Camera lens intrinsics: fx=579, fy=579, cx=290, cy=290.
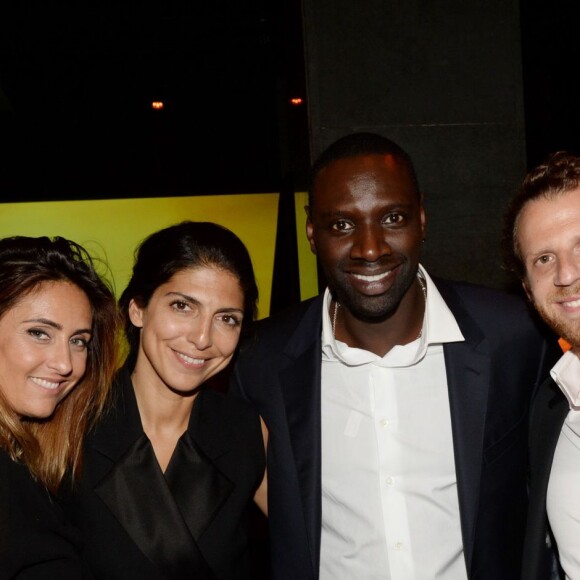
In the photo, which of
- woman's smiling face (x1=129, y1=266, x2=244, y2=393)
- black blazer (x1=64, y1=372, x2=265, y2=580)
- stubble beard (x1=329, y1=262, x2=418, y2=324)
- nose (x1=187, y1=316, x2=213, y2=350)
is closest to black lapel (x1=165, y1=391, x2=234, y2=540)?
black blazer (x1=64, y1=372, x2=265, y2=580)

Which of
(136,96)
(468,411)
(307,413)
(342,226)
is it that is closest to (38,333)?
(307,413)

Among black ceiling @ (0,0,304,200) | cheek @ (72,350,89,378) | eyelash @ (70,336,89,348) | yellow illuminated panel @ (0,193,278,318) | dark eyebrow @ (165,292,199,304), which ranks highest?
black ceiling @ (0,0,304,200)

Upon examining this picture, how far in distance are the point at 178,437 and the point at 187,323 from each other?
0.41 meters

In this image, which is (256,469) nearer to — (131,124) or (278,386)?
(278,386)

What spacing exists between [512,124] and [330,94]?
3.69 feet

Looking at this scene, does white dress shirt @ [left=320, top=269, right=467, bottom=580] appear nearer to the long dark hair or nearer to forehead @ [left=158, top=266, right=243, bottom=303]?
forehead @ [left=158, top=266, right=243, bottom=303]

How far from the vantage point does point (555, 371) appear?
1.80m

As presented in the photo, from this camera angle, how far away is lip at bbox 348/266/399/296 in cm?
193

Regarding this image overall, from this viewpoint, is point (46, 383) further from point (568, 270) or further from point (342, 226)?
point (568, 270)

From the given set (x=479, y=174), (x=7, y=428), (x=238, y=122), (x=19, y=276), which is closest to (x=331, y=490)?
(x=7, y=428)

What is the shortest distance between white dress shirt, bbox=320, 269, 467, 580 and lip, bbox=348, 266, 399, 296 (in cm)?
19

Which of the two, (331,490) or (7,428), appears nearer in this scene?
(7,428)

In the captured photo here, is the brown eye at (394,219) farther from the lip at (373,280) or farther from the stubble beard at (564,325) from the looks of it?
the stubble beard at (564,325)

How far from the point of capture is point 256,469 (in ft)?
6.70
